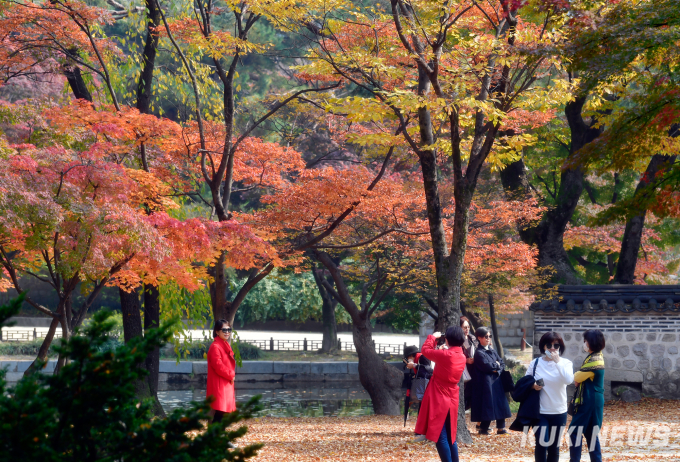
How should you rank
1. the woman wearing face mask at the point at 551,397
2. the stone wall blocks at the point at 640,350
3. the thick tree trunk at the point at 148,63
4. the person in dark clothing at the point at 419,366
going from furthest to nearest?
1. the stone wall blocks at the point at 640,350
2. the thick tree trunk at the point at 148,63
3. the person in dark clothing at the point at 419,366
4. the woman wearing face mask at the point at 551,397

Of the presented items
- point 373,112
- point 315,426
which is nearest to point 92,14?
point 373,112

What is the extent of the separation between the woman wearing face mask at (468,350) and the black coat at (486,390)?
8 cm

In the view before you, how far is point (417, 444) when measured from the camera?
7059 mm

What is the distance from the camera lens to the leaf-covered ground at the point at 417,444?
6.27 m

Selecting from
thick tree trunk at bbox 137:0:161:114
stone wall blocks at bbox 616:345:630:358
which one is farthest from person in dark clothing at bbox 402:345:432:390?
thick tree trunk at bbox 137:0:161:114

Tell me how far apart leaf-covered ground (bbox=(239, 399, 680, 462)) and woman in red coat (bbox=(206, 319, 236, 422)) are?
87 cm

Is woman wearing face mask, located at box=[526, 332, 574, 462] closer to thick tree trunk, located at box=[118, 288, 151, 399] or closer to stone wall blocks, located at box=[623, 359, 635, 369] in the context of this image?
stone wall blocks, located at box=[623, 359, 635, 369]

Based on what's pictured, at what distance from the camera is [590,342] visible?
4715 mm

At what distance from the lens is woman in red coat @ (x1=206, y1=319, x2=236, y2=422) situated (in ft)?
18.9

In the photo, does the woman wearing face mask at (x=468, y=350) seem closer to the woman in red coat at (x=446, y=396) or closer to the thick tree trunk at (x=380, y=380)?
the woman in red coat at (x=446, y=396)

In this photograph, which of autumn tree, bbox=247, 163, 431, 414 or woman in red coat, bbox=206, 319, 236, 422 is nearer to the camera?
woman in red coat, bbox=206, 319, 236, 422

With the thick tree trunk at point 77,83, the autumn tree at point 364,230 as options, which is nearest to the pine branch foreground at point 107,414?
the autumn tree at point 364,230

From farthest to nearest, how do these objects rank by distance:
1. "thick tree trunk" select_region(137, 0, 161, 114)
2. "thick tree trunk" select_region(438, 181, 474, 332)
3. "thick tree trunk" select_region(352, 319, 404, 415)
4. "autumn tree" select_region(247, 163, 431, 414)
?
"thick tree trunk" select_region(352, 319, 404, 415)
"thick tree trunk" select_region(137, 0, 161, 114)
"autumn tree" select_region(247, 163, 431, 414)
"thick tree trunk" select_region(438, 181, 474, 332)

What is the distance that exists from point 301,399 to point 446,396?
42.4ft
